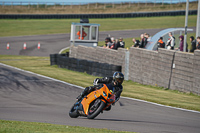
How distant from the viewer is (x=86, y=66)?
21.0 m

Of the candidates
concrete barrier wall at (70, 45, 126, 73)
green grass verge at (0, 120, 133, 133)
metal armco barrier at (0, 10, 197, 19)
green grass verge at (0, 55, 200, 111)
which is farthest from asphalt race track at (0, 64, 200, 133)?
metal armco barrier at (0, 10, 197, 19)

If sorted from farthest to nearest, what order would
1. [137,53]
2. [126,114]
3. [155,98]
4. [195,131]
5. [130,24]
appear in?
1. [130,24]
2. [137,53]
3. [155,98]
4. [126,114]
5. [195,131]

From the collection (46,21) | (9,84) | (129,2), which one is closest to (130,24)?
(46,21)

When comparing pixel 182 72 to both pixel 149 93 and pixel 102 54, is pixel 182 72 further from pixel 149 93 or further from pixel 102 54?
pixel 102 54

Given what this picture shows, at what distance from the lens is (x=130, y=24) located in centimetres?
5478

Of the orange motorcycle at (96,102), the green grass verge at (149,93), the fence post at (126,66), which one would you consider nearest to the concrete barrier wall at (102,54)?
the fence post at (126,66)

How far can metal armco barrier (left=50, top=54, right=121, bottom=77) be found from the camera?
1898 cm

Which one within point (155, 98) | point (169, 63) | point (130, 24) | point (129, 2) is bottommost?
point (155, 98)

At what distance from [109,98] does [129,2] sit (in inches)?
2636

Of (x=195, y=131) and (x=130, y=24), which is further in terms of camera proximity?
(x=130, y=24)

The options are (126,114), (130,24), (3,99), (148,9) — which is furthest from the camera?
(148,9)

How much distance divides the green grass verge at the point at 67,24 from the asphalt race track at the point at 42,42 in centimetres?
367

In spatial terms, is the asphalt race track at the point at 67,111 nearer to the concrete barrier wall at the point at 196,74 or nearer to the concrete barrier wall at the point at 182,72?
the concrete barrier wall at the point at 196,74

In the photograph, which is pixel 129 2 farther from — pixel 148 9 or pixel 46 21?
pixel 46 21
